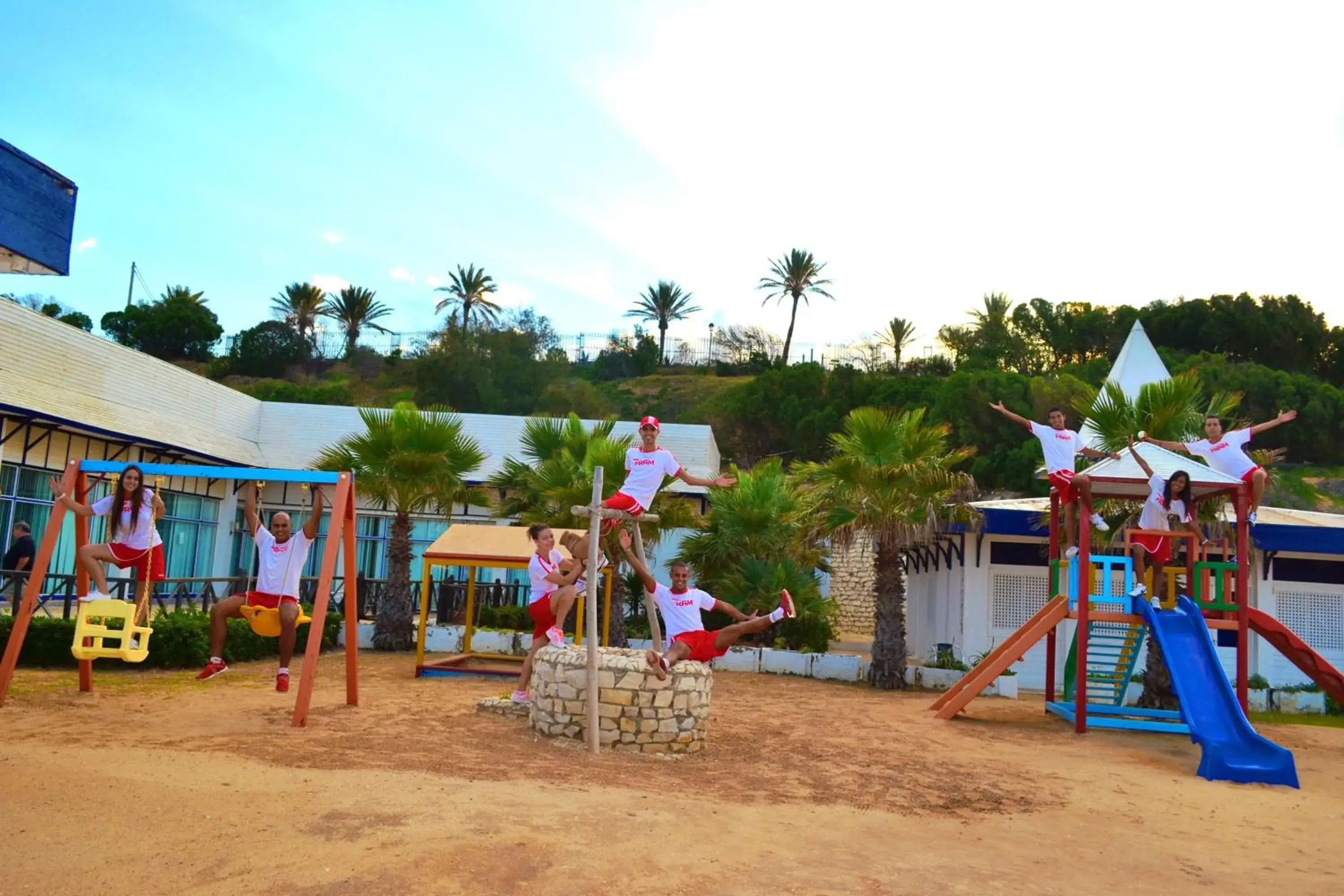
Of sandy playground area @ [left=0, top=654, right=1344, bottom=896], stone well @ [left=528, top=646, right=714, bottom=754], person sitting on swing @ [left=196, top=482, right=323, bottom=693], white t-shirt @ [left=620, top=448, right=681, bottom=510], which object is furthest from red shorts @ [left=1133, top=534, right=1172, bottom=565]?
person sitting on swing @ [left=196, top=482, right=323, bottom=693]

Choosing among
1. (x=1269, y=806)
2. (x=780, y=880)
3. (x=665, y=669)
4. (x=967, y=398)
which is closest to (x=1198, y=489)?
(x=1269, y=806)

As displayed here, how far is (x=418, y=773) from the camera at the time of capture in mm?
7797

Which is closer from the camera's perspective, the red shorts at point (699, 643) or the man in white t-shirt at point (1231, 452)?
the red shorts at point (699, 643)

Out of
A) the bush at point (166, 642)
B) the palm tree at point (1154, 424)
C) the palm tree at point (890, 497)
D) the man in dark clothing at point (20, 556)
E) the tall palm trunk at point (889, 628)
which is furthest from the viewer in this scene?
the tall palm trunk at point (889, 628)

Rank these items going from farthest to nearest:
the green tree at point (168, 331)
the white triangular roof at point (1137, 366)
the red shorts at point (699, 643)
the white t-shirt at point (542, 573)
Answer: the green tree at point (168, 331)
the white triangular roof at point (1137, 366)
the white t-shirt at point (542, 573)
the red shorts at point (699, 643)

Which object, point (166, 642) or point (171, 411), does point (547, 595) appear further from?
point (171, 411)

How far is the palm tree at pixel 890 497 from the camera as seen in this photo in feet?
53.3

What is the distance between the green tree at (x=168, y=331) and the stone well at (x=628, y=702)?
57304mm

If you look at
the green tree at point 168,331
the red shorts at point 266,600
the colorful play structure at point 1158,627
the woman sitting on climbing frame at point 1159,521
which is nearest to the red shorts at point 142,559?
the red shorts at point 266,600

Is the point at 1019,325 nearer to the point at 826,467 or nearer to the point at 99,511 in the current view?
the point at 826,467

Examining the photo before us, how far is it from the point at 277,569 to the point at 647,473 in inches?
145

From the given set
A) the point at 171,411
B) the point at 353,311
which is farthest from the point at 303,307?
the point at 171,411

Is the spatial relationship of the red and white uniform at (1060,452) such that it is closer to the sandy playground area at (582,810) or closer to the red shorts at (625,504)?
the sandy playground area at (582,810)

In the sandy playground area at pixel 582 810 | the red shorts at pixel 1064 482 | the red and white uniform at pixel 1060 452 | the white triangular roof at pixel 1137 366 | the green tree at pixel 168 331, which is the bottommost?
the sandy playground area at pixel 582 810
